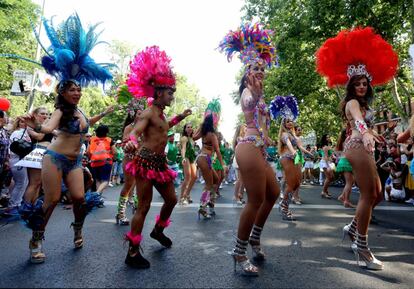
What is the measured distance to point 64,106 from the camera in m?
4.02

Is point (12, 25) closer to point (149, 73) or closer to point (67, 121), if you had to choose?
point (67, 121)

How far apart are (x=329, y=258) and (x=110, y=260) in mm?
2438

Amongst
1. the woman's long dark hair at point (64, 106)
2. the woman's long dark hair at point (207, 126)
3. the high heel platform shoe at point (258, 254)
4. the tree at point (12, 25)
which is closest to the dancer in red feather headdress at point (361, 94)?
the high heel platform shoe at point (258, 254)

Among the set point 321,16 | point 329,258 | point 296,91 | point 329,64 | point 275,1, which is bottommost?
point 329,258

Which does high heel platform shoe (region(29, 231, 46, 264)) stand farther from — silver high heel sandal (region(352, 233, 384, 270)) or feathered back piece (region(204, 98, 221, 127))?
feathered back piece (region(204, 98, 221, 127))

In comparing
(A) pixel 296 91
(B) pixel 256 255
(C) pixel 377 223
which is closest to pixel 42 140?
(B) pixel 256 255

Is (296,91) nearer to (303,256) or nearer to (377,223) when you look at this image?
(377,223)

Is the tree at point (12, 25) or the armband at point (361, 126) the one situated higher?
the tree at point (12, 25)

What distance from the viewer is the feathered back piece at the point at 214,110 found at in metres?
7.25

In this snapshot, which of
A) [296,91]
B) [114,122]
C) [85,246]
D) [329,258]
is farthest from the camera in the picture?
[114,122]

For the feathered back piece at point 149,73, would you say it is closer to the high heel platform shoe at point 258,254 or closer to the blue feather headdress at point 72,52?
the blue feather headdress at point 72,52

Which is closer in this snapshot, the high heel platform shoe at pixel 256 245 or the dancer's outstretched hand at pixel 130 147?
the dancer's outstretched hand at pixel 130 147

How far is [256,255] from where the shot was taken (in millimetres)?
3941

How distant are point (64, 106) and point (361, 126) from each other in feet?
10.6
